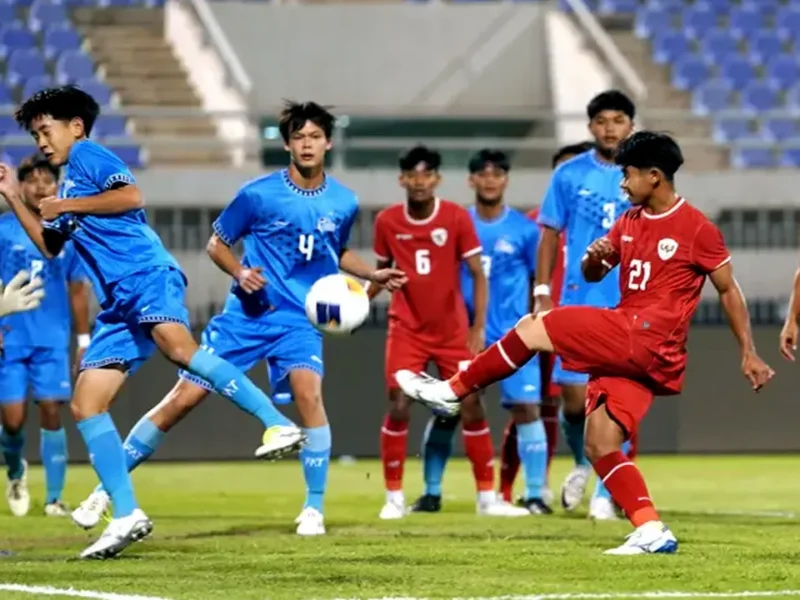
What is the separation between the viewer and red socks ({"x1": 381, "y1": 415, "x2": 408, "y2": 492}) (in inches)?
478

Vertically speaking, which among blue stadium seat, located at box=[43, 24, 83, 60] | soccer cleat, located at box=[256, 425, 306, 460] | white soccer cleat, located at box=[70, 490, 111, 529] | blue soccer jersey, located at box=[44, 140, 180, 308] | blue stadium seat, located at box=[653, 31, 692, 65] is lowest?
white soccer cleat, located at box=[70, 490, 111, 529]

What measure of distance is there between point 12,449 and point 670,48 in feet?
49.7

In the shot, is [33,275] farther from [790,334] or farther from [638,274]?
[790,334]

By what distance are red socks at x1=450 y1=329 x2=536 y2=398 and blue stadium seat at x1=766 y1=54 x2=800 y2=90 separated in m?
17.1

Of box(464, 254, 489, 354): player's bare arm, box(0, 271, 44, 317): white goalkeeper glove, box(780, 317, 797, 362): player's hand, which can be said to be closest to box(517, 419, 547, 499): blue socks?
box(464, 254, 489, 354): player's bare arm

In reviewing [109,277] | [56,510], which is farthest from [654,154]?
[56,510]

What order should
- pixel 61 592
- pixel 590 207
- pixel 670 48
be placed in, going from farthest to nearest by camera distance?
pixel 670 48 < pixel 590 207 < pixel 61 592

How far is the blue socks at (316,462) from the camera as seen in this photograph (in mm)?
10383

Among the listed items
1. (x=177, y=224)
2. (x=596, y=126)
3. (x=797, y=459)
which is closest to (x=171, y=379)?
(x=177, y=224)

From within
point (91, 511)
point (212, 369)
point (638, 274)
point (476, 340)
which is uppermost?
point (638, 274)

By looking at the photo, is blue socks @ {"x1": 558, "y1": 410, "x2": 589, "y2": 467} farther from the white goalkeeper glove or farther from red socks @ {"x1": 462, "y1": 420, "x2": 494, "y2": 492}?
the white goalkeeper glove

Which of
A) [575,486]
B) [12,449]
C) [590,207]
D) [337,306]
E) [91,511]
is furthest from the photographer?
[12,449]

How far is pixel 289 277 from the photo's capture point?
34.6 feet

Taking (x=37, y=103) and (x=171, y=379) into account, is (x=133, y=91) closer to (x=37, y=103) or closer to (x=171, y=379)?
(x=171, y=379)
